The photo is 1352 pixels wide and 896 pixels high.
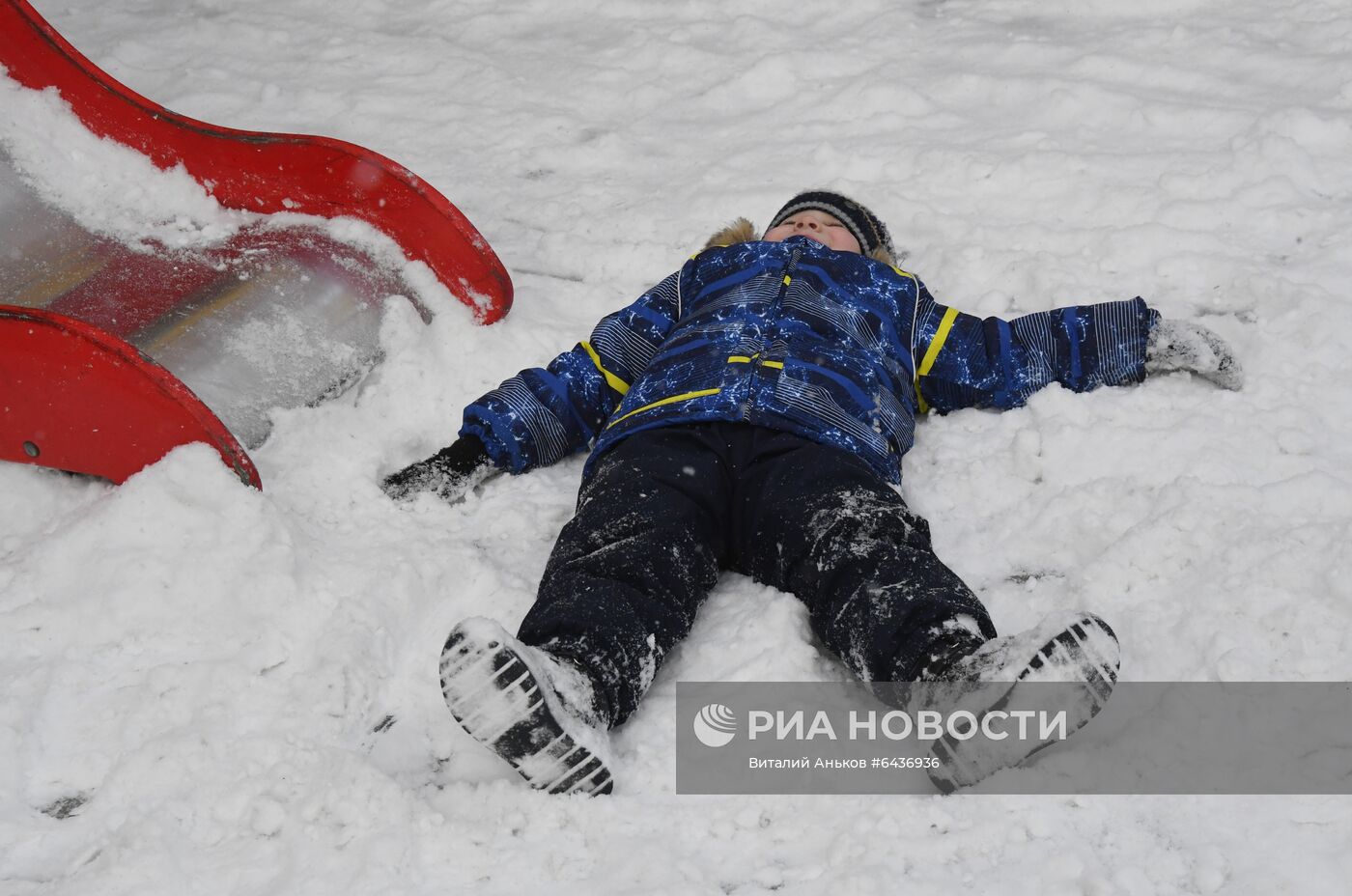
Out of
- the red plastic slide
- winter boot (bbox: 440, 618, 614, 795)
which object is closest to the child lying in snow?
winter boot (bbox: 440, 618, 614, 795)

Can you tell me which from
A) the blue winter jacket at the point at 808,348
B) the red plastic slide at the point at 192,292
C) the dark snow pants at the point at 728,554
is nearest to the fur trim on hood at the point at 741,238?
the blue winter jacket at the point at 808,348

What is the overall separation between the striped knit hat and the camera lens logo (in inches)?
49.1

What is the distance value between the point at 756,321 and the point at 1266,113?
6.17 feet

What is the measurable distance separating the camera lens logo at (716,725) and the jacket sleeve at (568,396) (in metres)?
0.76

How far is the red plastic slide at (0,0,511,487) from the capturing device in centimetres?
199

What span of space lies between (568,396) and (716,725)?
0.86 m

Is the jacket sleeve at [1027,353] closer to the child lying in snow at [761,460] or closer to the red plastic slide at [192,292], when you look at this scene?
the child lying in snow at [761,460]

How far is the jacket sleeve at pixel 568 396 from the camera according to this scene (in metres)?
2.27

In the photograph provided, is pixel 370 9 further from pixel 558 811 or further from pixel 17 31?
pixel 558 811

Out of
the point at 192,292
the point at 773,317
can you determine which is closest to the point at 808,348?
the point at 773,317

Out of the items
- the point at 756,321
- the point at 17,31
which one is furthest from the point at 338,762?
the point at 17,31

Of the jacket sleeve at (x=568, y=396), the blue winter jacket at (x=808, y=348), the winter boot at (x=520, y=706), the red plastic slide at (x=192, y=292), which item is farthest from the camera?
the jacket sleeve at (x=568, y=396)

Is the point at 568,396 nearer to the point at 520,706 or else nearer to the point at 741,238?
the point at 741,238

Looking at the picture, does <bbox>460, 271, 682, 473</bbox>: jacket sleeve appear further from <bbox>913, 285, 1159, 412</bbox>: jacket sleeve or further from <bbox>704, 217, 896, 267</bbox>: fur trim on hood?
<bbox>913, 285, 1159, 412</bbox>: jacket sleeve
